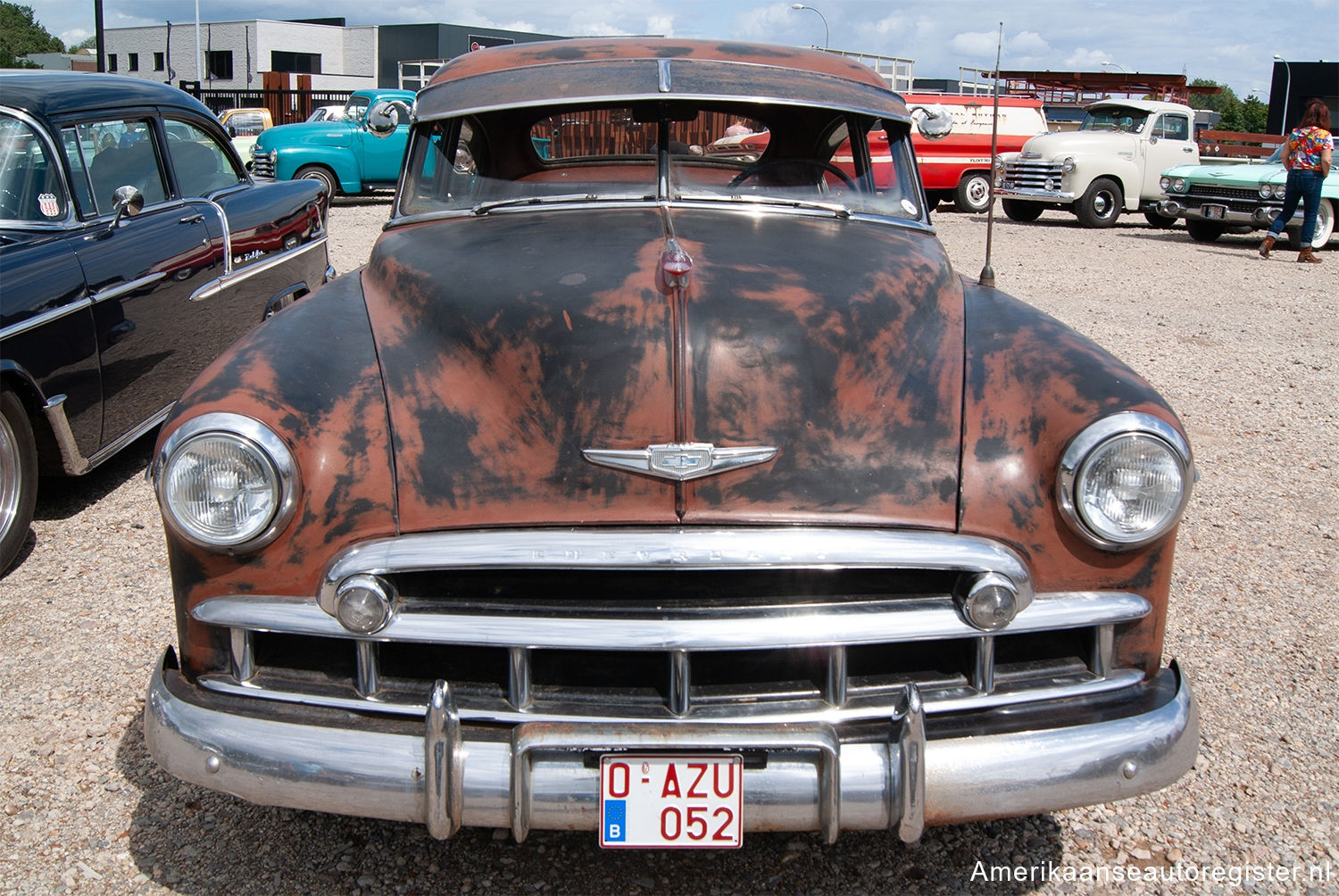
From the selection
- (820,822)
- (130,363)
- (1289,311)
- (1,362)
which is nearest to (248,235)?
(130,363)

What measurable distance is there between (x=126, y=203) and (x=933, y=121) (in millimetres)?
3307

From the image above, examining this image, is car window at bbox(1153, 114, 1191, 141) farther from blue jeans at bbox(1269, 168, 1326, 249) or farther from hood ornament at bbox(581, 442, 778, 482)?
hood ornament at bbox(581, 442, 778, 482)

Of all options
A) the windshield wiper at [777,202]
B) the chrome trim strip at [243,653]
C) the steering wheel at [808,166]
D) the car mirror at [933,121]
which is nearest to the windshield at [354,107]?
the car mirror at [933,121]

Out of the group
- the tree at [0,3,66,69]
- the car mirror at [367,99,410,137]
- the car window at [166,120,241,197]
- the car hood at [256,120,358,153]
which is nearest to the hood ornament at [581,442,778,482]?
the car mirror at [367,99,410,137]

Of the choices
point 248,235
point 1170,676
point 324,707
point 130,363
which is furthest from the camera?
point 248,235

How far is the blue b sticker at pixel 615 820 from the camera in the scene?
6.74ft

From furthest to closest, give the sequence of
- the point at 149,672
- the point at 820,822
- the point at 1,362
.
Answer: the point at 1,362 < the point at 149,672 < the point at 820,822

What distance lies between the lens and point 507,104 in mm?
3398

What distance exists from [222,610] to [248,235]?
13.1 feet

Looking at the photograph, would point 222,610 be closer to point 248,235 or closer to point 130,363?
point 130,363

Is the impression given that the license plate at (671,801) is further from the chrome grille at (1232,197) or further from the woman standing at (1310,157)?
the chrome grille at (1232,197)

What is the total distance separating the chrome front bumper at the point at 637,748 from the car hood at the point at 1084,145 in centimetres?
1605

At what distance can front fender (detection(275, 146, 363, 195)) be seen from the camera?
1681 cm

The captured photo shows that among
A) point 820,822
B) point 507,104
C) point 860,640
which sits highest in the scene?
point 507,104
